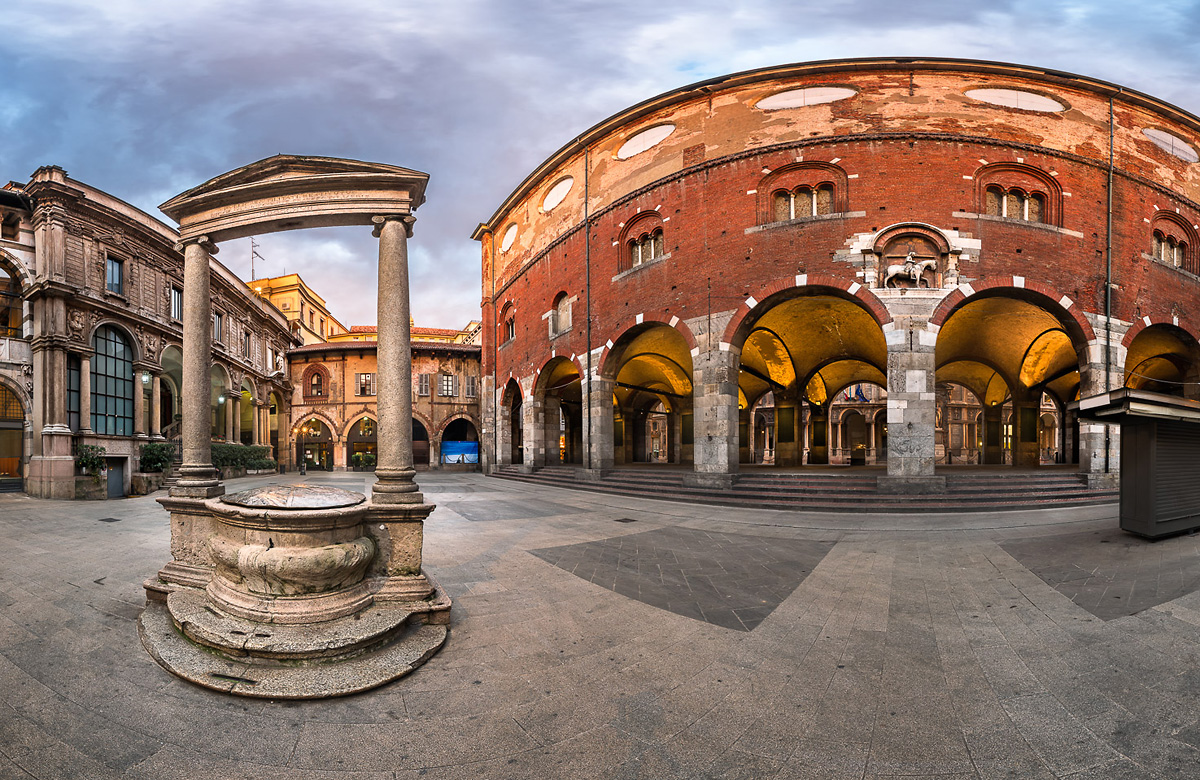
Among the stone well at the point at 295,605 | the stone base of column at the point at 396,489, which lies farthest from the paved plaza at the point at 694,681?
the stone base of column at the point at 396,489

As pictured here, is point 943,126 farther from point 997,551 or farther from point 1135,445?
point 997,551

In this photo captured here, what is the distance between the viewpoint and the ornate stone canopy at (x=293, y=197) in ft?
18.6

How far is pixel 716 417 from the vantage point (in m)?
14.4

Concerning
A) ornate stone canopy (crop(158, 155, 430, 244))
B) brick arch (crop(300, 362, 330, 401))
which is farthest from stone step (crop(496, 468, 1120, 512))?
brick arch (crop(300, 362, 330, 401))

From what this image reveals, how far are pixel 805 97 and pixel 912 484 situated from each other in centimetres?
1138

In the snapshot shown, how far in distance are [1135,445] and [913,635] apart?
238 inches

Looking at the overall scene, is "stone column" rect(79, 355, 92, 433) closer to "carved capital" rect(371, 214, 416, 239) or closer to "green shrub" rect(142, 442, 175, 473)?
"green shrub" rect(142, 442, 175, 473)

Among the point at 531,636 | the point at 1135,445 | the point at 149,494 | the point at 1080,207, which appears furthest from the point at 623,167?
the point at 149,494

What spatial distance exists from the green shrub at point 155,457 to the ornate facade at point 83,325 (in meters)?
0.82

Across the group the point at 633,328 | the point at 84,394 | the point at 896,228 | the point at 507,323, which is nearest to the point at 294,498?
the point at 633,328

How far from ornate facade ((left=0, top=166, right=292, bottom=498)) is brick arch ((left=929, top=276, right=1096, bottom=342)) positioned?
23.2 meters

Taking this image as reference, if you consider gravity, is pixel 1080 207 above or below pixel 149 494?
above

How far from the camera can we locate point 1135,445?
7.22 m

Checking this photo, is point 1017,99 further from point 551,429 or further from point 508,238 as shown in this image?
point 508,238
